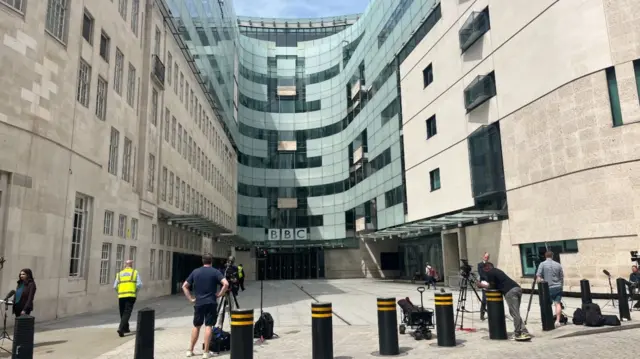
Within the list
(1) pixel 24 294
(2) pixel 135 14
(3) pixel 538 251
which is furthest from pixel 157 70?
(3) pixel 538 251

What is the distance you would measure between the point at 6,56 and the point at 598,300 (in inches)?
880

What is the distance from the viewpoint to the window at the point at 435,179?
32.5 metres

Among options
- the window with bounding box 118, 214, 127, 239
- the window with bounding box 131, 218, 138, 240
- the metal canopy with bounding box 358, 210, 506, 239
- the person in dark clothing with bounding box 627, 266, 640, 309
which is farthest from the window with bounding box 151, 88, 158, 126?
the person in dark clothing with bounding box 627, 266, 640, 309

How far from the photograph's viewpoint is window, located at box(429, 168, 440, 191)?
32.5 metres

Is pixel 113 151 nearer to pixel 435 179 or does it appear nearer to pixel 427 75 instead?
pixel 435 179

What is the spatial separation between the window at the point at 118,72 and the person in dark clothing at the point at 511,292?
58.7ft

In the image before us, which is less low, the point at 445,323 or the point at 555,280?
the point at 555,280

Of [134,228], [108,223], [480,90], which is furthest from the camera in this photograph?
[480,90]

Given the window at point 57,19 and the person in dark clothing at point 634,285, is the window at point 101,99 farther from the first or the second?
the person in dark clothing at point 634,285

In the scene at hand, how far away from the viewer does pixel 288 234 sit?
193ft

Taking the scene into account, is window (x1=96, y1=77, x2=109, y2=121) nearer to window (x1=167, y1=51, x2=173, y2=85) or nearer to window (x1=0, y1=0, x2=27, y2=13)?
window (x1=0, y1=0, x2=27, y2=13)

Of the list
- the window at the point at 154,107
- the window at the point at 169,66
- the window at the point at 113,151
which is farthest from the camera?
the window at the point at 169,66

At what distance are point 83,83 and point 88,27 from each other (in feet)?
8.10

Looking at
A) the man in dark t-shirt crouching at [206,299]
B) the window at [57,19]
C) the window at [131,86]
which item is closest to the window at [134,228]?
the window at [131,86]
